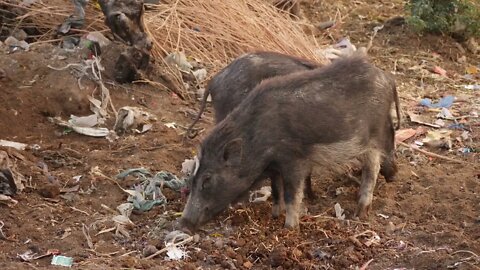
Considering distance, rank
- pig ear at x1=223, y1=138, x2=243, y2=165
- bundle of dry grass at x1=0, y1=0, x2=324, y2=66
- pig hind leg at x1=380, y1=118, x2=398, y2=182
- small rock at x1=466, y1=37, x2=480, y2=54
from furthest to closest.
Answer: small rock at x1=466, y1=37, x2=480, y2=54 → bundle of dry grass at x1=0, y1=0, x2=324, y2=66 → pig hind leg at x1=380, y1=118, x2=398, y2=182 → pig ear at x1=223, y1=138, x2=243, y2=165

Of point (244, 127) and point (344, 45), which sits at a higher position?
point (244, 127)

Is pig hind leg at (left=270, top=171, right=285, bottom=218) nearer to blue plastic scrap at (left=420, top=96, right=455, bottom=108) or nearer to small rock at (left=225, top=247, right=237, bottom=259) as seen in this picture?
small rock at (left=225, top=247, right=237, bottom=259)

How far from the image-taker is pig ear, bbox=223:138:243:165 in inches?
201

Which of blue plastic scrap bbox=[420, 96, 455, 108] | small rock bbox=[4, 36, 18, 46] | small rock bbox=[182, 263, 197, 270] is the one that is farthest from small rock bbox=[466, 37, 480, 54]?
small rock bbox=[182, 263, 197, 270]

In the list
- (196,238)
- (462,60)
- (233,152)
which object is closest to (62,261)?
(196,238)

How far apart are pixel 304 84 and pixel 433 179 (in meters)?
1.40

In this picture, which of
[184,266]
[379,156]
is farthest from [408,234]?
[184,266]

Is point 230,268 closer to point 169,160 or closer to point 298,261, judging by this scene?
point 298,261

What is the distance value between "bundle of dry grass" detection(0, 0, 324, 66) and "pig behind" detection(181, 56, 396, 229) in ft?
8.22

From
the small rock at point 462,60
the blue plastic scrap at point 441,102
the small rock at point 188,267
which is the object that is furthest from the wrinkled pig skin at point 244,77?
the small rock at point 462,60

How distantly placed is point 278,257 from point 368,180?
1.14 meters

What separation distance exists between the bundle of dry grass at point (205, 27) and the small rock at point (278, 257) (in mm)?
3288

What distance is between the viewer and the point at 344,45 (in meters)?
8.95

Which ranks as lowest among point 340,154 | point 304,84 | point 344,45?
point 344,45
